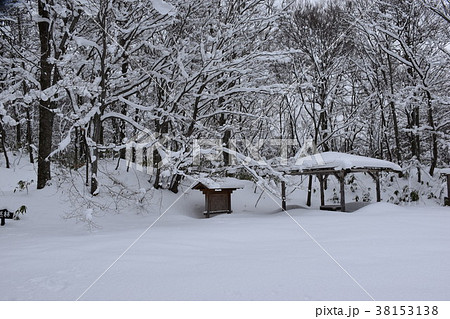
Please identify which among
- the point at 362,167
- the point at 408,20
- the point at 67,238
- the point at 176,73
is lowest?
the point at 67,238

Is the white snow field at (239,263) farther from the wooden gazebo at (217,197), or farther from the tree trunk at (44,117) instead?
the wooden gazebo at (217,197)

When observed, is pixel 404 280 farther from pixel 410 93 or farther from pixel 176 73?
pixel 410 93

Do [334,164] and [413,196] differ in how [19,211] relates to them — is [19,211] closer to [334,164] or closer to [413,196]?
[334,164]

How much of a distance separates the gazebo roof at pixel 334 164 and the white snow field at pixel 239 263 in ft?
12.5

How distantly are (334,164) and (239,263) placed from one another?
8.17 m

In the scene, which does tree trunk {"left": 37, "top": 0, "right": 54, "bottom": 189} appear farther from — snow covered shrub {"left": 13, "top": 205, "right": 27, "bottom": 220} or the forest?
snow covered shrub {"left": 13, "top": 205, "right": 27, "bottom": 220}

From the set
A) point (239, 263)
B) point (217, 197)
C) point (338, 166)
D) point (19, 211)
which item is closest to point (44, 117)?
point (19, 211)

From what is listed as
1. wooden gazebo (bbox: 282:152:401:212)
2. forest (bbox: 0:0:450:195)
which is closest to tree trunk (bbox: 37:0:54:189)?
forest (bbox: 0:0:450:195)

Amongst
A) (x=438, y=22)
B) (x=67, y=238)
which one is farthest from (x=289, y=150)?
(x=67, y=238)

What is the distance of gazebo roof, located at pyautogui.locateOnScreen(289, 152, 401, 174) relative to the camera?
11.4 meters

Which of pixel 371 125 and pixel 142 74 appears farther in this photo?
pixel 371 125

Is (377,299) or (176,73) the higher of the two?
(176,73)

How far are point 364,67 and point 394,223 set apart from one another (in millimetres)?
12530

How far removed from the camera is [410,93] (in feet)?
49.7
